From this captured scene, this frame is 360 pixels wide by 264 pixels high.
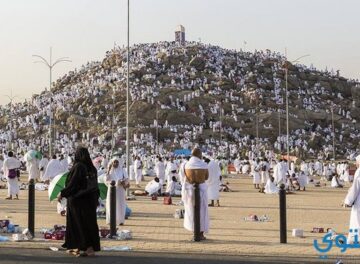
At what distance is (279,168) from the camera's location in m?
29.0

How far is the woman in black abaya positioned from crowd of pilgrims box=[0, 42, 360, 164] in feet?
201

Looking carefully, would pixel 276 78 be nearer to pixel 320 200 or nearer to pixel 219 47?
pixel 219 47

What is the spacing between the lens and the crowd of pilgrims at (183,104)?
88938 mm

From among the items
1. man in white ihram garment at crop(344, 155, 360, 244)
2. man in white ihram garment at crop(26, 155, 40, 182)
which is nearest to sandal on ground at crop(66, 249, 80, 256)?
man in white ihram garment at crop(344, 155, 360, 244)

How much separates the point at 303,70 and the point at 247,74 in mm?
15578

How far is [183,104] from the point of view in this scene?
98312 millimetres

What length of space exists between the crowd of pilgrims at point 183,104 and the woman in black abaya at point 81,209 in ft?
201

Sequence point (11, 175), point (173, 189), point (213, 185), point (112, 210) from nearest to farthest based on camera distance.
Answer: point (112, 210)
point (213, 185)
point (11, 175)
point (173, 189)

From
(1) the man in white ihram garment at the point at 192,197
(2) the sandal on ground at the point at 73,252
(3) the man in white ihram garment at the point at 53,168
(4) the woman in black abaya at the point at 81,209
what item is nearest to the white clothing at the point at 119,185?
(1) the man in white ihram garment at the point at 192,197

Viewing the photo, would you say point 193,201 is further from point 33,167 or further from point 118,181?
point 33,167

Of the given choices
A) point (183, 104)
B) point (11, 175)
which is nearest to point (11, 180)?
point (11, 175)

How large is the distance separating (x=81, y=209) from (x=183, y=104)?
8801 cm

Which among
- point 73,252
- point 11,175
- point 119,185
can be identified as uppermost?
point 11,175

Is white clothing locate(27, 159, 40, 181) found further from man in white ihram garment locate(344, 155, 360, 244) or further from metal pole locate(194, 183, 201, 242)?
man in white ihram garment locate(344, 155, 360, 244)
